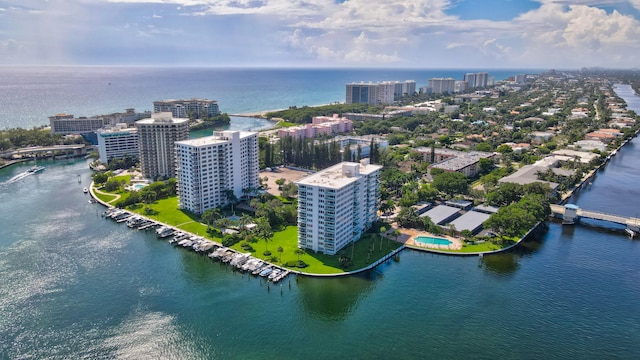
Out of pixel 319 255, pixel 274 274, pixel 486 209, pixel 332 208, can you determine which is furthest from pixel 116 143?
pixel 486 209

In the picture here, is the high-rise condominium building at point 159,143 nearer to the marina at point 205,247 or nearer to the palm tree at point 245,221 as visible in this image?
the marina at point 205,247

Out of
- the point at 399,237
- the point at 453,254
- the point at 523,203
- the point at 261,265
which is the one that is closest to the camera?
the point at 261,265

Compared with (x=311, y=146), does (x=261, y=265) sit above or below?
below

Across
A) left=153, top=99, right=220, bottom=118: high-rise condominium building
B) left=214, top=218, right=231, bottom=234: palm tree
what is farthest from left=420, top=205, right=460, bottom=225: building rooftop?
left=153, top=99, right=220, bottom=118: high-rise condominium building

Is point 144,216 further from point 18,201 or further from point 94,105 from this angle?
point 94,105

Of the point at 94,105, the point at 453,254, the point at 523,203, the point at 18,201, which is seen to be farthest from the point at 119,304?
the point at 94,105

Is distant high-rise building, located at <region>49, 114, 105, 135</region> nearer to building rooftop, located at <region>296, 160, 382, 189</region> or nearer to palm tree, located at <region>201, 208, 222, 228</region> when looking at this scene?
palm tree, located at <region>201, 208, 222, 228</region>
